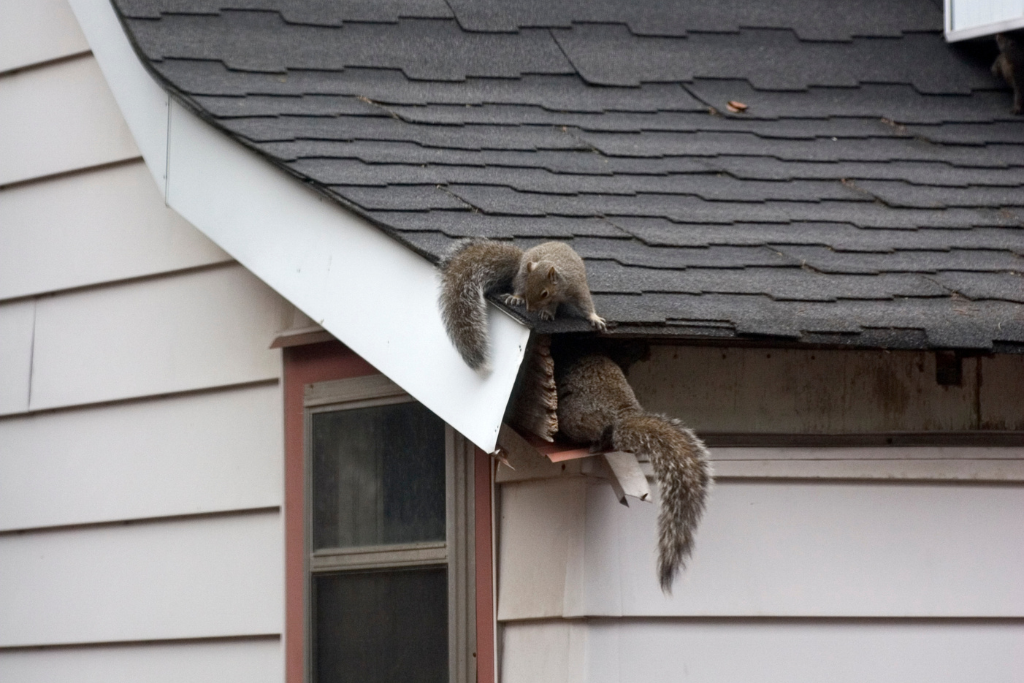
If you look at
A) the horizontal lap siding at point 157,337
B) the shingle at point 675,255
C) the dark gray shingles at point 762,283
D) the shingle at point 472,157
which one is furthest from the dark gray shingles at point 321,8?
the dark gray shingles at point 762,283

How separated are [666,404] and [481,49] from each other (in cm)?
163

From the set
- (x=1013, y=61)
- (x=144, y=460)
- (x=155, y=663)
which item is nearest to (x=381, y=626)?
(x=155, y=663)

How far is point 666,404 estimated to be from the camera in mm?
3395

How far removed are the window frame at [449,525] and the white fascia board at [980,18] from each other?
2478 millimetres

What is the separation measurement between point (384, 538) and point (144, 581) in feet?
2.83

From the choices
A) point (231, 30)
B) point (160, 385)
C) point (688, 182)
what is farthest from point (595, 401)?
point (231, 30)

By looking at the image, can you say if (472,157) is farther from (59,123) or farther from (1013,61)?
(1013,61)

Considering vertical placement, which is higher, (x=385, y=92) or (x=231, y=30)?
(x=231, y=30)

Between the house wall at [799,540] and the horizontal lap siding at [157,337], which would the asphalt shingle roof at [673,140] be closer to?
the house wall at [799,540]

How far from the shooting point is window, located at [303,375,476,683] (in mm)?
3492

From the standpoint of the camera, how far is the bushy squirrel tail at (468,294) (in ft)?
9.84

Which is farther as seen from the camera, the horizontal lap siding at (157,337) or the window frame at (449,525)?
the horizontal lap siding at (157,337)

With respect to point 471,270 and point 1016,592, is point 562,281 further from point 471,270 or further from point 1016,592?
point 1016,592

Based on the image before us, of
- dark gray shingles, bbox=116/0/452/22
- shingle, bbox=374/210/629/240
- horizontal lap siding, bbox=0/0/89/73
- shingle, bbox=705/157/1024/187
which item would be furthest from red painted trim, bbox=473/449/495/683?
horizontal lap siding, bbox=0/0/89/73
